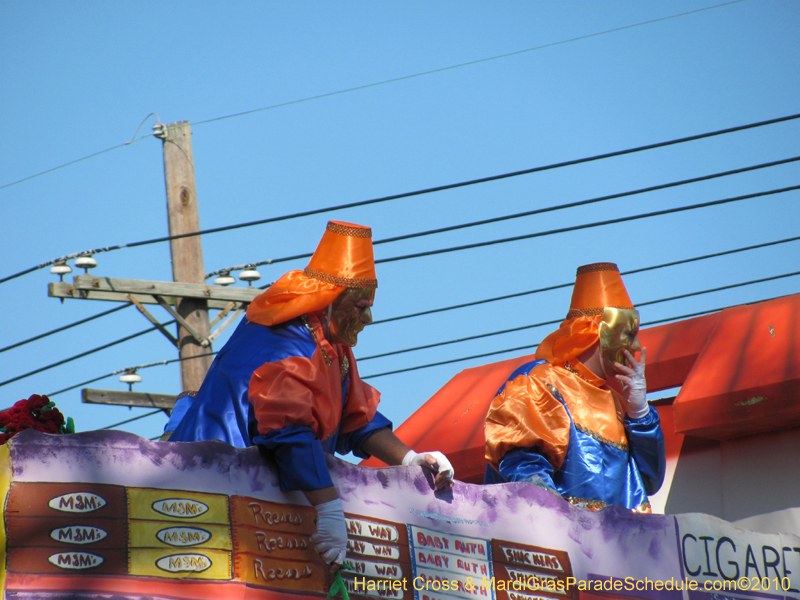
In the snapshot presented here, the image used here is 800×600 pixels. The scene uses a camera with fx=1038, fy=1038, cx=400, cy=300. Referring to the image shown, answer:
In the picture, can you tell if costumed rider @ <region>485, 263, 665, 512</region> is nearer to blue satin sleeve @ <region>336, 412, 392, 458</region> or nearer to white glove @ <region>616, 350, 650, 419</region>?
white glove @ <region>616, 350, 650, 419</region>

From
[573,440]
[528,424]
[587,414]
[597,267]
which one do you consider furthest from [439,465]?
[597,267]

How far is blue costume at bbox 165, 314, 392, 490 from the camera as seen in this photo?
10.3 ft

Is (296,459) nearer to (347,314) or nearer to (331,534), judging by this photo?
(331,534)

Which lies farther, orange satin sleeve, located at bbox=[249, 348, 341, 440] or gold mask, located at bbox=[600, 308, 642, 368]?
gold mask, located at bbox=[600, 308, 642, 368]

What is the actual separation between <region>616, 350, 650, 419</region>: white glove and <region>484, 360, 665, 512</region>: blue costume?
40 millimetres

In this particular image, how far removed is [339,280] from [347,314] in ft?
0.40

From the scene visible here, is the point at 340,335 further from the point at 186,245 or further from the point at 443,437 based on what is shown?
the point at 186,245

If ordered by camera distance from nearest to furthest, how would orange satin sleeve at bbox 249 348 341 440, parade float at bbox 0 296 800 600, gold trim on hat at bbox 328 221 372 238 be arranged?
1. parade float at bbox 0 296 800 600
2. orange satin sleeve at bbox 249 348 341 440
3. gold trim on hat at bbox 328 221 372 238

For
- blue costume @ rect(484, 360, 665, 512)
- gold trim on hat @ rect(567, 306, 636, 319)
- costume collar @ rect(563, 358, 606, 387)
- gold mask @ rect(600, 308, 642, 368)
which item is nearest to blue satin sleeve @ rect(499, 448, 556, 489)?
blue costume @ rect(484, 360, 665, 512)

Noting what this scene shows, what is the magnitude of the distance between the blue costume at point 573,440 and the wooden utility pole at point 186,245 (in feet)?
15.9

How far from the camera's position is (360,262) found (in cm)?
366

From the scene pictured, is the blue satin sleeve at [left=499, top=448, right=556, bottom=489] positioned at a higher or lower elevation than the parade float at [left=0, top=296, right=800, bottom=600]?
higher

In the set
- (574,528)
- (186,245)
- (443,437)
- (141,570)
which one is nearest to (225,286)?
(186,245)

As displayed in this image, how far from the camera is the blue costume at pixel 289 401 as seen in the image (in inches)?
123
